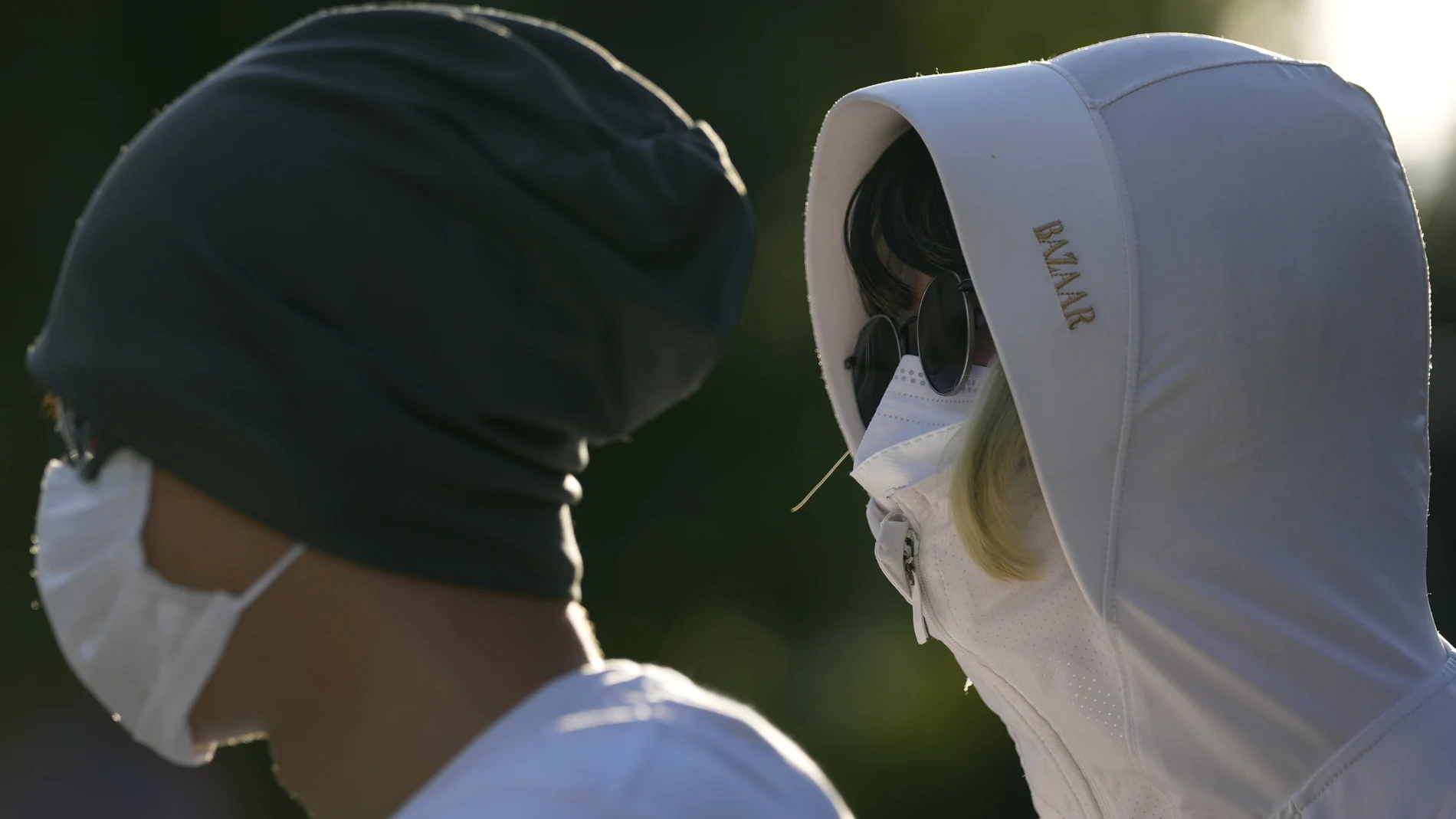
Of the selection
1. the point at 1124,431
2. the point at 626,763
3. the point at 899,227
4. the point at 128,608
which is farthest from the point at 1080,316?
the point at 128,608

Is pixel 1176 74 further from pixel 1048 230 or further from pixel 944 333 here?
pixel 944 333

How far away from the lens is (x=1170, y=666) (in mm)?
2361

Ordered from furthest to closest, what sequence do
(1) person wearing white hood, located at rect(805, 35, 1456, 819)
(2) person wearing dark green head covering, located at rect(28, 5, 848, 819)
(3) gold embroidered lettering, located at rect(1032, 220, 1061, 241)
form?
(3) gold embroidered lettering, located at rect(1032, 220, 1061, 241)
(1) person wearing white hood, located at rect(805, 35, 1456, 819)
(2) person wearing dark green head covering, located at rect(28, 5, 848, 819)

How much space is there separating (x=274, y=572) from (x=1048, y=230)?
1.50 meters

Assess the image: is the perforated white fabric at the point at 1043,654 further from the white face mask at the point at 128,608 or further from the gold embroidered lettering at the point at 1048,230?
the white face mask at the point at 128,608

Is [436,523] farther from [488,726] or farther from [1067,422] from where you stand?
[1067,422]

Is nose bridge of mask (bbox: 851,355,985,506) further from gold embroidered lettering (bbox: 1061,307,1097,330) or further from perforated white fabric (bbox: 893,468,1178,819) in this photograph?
gold embroidered lettering (bbox: 1061,307,1097,330)

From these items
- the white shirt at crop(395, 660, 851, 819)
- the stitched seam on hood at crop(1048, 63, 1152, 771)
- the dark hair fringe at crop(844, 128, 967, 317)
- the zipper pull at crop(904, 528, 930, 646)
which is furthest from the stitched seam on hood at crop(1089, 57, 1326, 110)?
the white shirt at crop(395, 660, 851, 819)

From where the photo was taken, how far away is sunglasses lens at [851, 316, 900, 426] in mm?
3080

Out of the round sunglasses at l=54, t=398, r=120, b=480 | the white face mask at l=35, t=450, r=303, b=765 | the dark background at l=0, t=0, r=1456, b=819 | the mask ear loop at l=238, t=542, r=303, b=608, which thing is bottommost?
the dark background at l=0, t=0, r=1456, b=819

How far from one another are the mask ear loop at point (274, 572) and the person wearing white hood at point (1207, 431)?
132cm

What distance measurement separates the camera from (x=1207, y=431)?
2.33m

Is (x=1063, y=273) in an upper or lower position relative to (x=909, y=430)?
upper

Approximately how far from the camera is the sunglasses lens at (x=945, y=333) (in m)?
2.69
